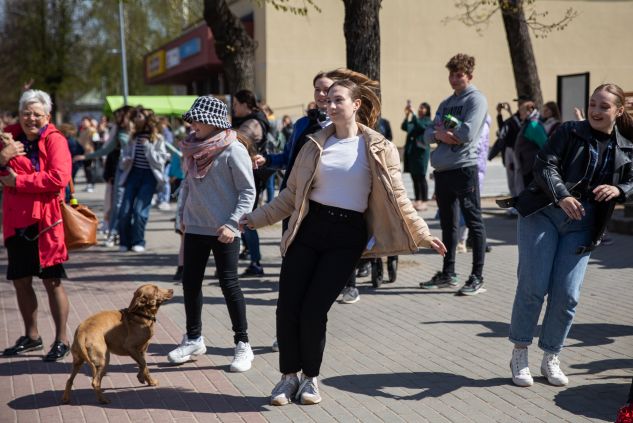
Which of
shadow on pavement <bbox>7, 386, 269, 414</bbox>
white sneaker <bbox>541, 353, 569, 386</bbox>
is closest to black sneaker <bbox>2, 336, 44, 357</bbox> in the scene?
shadow on pavement <bbox>7, 386, 269, 414</bbox>

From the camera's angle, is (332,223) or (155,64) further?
(155,64)

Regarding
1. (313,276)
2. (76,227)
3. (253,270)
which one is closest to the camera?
(313,276)

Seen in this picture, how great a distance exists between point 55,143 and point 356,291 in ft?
10.5

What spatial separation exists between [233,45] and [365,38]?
157 inches

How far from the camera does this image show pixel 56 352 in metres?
6.09

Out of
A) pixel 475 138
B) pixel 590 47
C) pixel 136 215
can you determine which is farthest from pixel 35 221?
pixel 590 47

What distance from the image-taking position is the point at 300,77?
30.0m

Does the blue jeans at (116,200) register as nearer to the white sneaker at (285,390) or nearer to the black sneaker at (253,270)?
the black sneaker at (253,270)

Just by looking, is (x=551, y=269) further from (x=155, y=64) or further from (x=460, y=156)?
(x=155, y=64)

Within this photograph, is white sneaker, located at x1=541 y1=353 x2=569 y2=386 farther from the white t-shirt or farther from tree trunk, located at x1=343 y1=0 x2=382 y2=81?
tree trunk, located at x1=343 y1=0 x2=382 y2=81

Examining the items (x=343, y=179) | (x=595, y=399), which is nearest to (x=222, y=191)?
(x=343, y=179)

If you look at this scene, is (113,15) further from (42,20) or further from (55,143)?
(55,143)

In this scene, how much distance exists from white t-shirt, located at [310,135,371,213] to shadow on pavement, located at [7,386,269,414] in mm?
1309

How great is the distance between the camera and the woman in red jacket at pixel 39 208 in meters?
5.94
